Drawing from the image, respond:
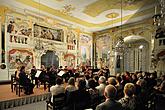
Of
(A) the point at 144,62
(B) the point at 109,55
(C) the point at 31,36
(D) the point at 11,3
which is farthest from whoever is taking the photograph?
(B) the point at 109,55

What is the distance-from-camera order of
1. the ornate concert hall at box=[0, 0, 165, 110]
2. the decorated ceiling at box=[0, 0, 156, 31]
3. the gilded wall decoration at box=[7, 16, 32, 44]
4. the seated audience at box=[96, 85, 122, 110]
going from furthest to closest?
the gilded wall decoration at box=[7, 16, 32, 44], the decorated ceiling at box=[0, 0, 156, 31], the ornate concert hall at box=[0, 0, 165, 110], the seated audience at box=[96, 85, 122, 110]

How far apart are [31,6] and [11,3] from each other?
124cm

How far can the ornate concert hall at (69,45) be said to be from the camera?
24.2ft

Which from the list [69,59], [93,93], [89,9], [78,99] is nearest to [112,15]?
[89,9]

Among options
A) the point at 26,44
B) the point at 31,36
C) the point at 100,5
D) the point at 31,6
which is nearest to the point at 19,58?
the point at 26,44

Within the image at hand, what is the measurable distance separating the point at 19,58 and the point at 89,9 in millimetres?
6035

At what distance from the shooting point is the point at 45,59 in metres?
13.3

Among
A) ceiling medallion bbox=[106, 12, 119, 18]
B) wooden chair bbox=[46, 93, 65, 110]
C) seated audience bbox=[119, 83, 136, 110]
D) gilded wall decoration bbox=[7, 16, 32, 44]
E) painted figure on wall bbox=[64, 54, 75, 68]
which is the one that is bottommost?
wooden chair bbox=[46, 93, 65, 110]

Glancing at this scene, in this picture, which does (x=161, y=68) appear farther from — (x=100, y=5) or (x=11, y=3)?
(x=11, y=3)

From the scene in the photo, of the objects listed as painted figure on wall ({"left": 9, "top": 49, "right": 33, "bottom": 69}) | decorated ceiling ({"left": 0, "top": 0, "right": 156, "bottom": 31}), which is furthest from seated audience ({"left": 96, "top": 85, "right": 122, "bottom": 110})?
painted figure on wall ({"left": 9, "top": 49, "right": 33, "bottom": 69})

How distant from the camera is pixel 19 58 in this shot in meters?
11.3

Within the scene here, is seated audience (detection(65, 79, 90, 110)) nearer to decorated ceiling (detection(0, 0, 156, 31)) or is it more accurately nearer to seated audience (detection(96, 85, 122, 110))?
seated audience (detection(96, 85, 122, 110))

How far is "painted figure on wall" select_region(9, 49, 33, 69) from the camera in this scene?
1090cm

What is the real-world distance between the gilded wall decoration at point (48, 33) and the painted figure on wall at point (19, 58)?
1.70 m
